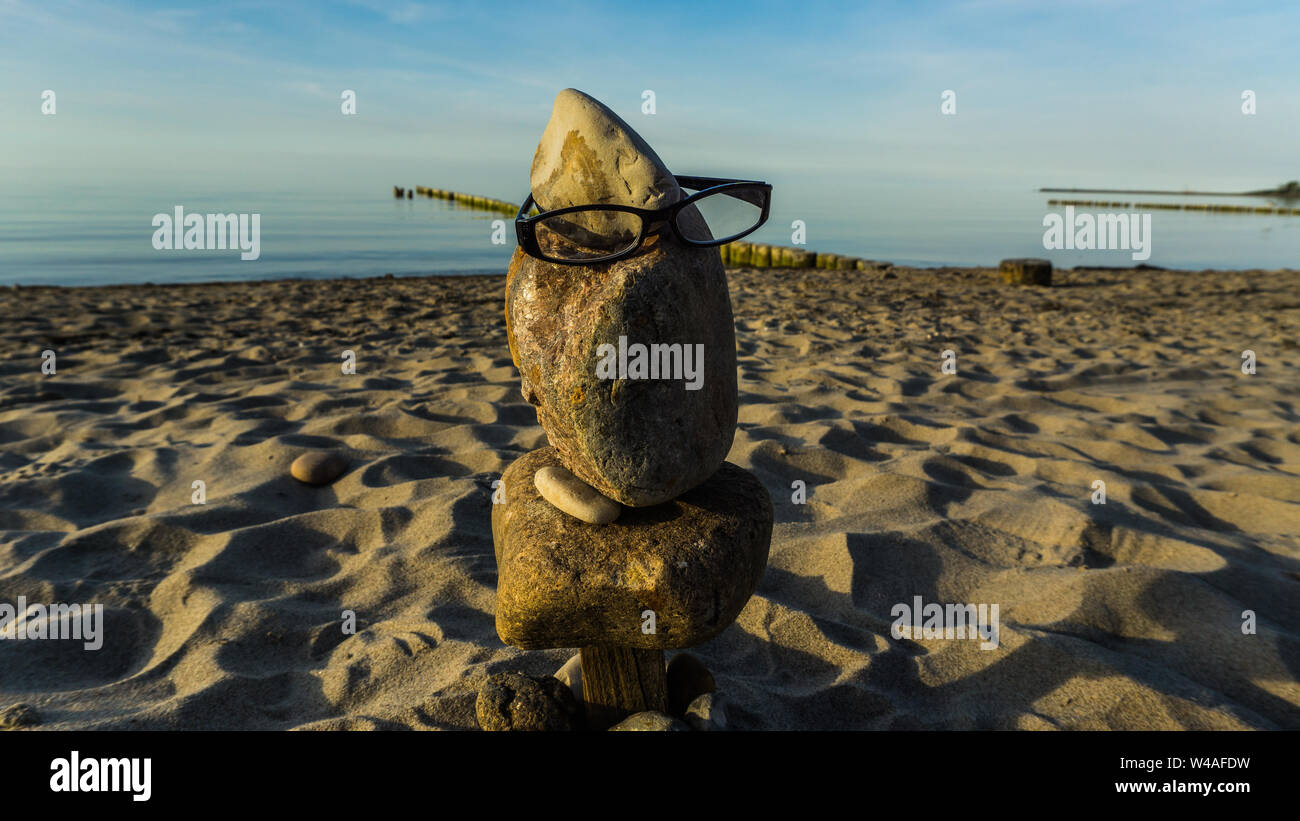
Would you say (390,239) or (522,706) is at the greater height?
(390,239)

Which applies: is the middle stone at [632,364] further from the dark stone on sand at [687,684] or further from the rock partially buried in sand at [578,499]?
the dark stone on sand at [687,684]

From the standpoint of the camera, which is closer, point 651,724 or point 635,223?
point 635,223

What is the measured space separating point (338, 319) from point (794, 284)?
7277mm

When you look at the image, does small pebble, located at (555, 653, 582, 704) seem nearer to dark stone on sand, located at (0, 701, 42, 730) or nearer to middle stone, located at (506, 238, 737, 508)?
middle stone, located at (506, 238, 737, 508)

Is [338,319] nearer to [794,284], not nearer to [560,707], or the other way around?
[794,284]

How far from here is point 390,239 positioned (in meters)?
25.3

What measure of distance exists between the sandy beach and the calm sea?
32.8 ft

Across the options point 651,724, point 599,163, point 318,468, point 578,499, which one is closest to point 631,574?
point 578,499

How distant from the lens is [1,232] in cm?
2406

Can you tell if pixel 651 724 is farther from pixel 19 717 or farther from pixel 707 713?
pixel 19 717

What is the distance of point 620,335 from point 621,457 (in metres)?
0.31

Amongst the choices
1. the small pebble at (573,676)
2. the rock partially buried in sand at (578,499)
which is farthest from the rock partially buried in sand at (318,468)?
the rock partially buried in sand at (578,499)

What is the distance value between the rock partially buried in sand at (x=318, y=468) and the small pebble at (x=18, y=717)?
1.84m

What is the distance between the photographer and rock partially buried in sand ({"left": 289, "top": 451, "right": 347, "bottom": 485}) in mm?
4027
